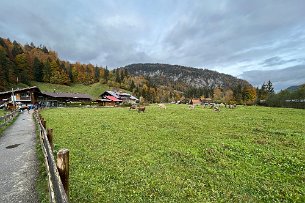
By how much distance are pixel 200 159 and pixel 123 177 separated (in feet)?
14.4

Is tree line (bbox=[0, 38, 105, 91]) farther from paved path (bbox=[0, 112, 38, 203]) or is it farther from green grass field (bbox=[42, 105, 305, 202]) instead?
green grass field (bbox=[42, 105, 305, 202])

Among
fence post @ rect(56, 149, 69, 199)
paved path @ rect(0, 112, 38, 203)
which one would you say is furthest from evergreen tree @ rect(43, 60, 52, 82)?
fence post @ rect(56, 149, 69, 199)

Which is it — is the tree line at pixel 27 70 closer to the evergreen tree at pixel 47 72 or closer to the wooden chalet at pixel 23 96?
the evergreen tree at pixel 47 72

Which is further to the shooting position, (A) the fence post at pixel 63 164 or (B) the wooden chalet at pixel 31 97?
(B) the wooden chalet at pixel 31 97

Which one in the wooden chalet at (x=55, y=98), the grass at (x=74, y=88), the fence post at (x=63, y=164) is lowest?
the fence post at (x=63, y=164)

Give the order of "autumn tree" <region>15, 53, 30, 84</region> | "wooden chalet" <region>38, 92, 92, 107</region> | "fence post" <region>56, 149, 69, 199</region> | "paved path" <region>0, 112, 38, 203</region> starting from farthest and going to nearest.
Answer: "autumn tree" <region>15, 53, 30, 84</region>, "wooden chalet" <region>38, 92, 92, 107</region>, "paved path" <region>0, 112, 38, 203</region>, "fence post" <region>56, 149, 69, 199</region>

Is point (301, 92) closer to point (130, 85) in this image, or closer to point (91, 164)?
point (91, 164)

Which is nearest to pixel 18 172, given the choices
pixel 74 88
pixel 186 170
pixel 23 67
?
pixel 186 170

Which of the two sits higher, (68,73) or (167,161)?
(68,73)

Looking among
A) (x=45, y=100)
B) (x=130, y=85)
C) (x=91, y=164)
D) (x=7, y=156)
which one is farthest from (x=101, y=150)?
(x=130, y=85)

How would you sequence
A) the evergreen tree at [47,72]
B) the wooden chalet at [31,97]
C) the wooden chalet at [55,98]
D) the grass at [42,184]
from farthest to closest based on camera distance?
the evergreen tree at [47,72] → the wooden chalet at [55,98] → the wooden chalet at [31,97] → the grass at [42,184]

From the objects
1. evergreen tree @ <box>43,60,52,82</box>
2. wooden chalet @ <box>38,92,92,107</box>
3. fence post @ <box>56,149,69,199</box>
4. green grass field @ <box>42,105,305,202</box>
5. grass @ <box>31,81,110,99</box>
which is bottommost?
green grass field @ <box>42,105,305,202</box>

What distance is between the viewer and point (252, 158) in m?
11.5

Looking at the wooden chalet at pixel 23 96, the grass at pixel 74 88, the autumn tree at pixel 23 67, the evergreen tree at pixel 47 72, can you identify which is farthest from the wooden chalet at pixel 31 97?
the evergreen tree at pixel 47 72
